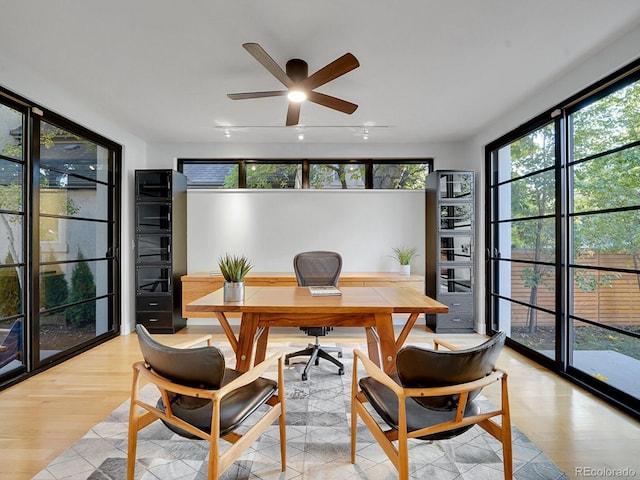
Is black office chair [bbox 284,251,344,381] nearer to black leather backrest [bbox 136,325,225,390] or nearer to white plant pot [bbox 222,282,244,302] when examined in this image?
white plant pot [bbox 222,282,244,302]

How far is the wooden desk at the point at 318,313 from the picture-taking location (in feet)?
6.85

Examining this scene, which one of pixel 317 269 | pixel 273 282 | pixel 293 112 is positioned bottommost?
pixel 273 282

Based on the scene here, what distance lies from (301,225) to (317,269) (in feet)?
5.44

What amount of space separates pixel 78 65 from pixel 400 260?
13.1ft

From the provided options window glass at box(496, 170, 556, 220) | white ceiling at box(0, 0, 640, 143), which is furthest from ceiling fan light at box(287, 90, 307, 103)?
window glass at box(496, 170, 556, 220)

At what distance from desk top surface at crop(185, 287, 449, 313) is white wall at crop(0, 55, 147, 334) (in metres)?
2.36

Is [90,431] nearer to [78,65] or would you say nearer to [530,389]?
[78,65]

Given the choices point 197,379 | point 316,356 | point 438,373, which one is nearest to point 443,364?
point 438,373

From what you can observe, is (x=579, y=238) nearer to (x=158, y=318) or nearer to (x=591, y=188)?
(x=591, y=188)

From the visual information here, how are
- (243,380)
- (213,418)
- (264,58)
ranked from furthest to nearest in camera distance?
1. (264,58)
2. (243,380)
3. (213,418)

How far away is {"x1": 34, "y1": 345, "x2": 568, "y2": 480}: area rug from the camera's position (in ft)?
5.49

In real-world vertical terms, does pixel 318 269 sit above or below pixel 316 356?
above

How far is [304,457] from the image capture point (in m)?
1.81

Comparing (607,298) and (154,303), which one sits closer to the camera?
(607,298)
